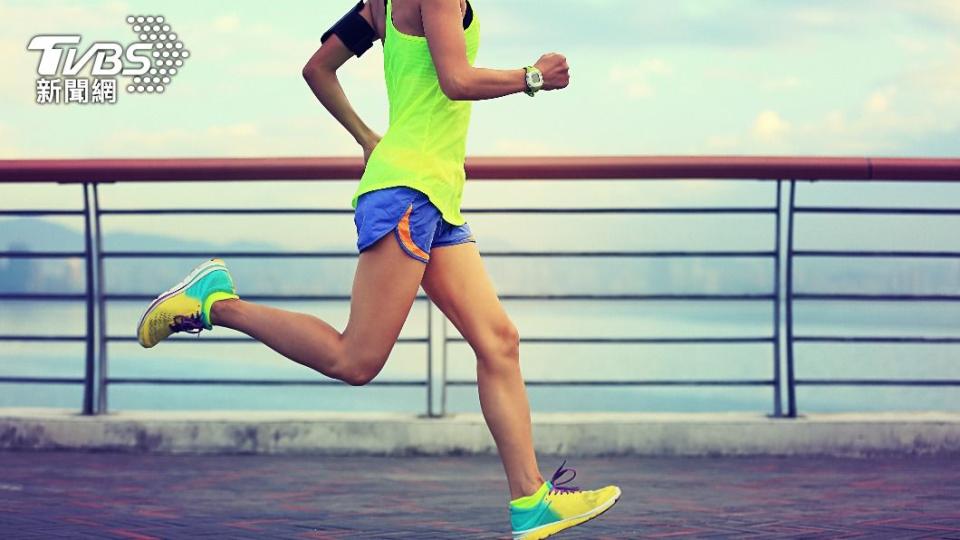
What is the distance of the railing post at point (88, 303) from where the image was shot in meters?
6.30

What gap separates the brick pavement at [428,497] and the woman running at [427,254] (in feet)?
1.85

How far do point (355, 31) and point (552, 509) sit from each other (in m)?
1.44

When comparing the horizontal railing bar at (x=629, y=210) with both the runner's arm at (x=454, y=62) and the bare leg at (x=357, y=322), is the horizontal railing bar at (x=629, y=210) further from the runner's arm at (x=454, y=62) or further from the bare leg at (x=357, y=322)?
the runner's arm at (x=454, y=62)

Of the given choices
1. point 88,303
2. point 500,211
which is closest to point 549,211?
point 500,211

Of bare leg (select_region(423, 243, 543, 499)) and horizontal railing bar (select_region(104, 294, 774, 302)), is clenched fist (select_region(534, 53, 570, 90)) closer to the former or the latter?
bare leg (select_region(423, 243, 543, 499))

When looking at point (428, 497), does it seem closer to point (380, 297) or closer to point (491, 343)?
point (491, 343)

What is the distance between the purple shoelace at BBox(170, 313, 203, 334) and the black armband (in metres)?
0.89

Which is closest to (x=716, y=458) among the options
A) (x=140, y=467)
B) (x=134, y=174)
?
(x=140, y=467)

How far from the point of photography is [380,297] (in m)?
3.51

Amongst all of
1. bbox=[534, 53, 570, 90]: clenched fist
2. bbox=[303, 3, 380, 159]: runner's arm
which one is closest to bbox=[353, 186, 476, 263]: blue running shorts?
bbox=[534, 53, 570, 90]: clenched fist

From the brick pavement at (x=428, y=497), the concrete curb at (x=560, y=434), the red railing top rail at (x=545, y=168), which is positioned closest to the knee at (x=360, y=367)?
the brick pavement at (x=428, y=497)

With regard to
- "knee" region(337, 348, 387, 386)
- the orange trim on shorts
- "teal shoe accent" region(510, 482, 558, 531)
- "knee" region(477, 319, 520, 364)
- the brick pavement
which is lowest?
the brick pavement

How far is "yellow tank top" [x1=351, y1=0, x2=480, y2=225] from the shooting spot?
136 inches

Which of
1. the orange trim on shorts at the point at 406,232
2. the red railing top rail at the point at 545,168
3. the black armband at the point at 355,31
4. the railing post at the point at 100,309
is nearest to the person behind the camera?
the orange trim on shorts at the point at 406,232
